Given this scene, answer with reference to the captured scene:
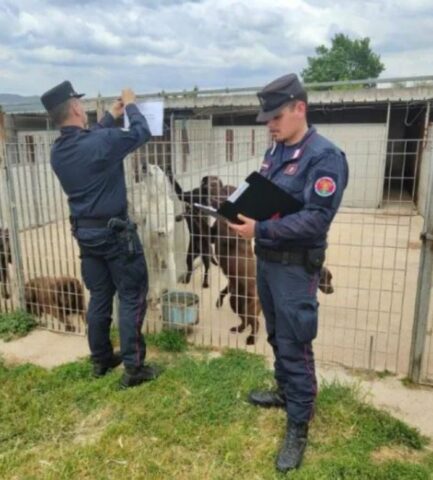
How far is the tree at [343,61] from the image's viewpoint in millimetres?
46594

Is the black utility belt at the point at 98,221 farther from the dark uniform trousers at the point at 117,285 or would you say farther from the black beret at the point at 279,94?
the black beret at the point at 279,94

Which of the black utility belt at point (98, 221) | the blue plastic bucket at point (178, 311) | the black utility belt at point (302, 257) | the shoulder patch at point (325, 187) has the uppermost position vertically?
the shoulder patch at point (325, 187)

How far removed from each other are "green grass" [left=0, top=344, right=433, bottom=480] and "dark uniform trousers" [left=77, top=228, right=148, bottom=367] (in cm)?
31

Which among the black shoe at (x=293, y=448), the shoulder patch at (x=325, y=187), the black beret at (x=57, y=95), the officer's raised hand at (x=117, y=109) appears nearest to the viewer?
the shoulder patch at (x=325, y=187)

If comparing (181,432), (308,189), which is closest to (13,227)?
(181,432)

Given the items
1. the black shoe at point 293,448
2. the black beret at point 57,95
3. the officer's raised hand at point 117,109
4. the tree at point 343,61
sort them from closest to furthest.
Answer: the black shoe at point 293,448 < the black beret at point 57,95 < the officer's raised hand at point 117,109 < the tree at point 343,61

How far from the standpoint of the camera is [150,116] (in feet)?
9.75

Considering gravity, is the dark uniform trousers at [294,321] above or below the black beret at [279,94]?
below

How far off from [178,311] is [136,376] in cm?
91

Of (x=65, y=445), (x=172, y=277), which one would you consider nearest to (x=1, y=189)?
(x=172, y=277)

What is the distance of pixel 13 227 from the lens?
4.18 metres

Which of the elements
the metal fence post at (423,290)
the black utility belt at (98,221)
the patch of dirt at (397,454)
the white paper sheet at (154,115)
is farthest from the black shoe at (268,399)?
the white paper sheet at (154,115)

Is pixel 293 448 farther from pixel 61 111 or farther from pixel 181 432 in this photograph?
pixel 61 111

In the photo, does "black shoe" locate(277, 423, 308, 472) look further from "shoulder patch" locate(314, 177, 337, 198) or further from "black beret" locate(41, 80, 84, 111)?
"black beret" locate(41, 80, 84, 111)
